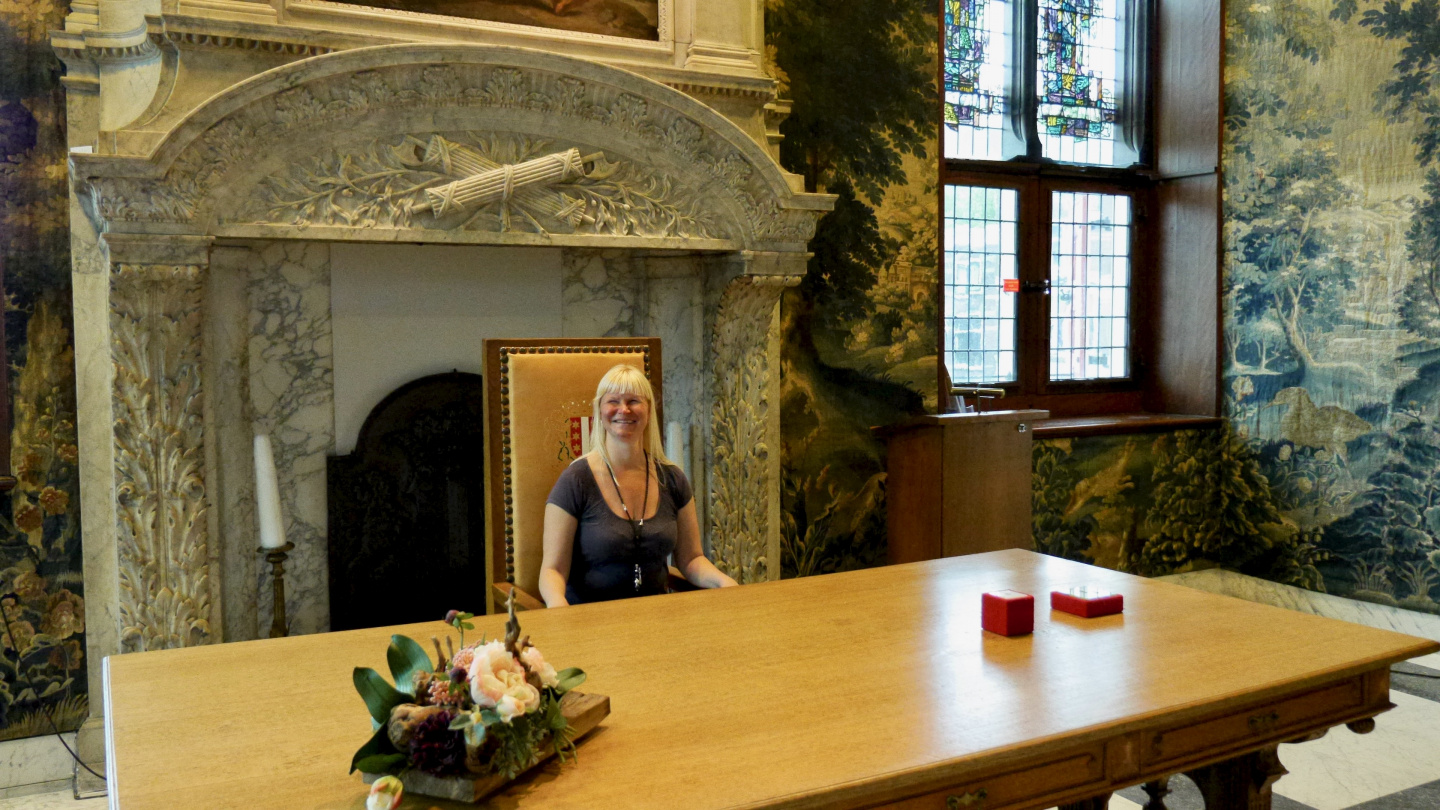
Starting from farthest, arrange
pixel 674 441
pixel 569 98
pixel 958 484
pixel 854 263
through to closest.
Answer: pixel 854 263 < pixel 958 484 < pixel 674 441 < pixel 569 98

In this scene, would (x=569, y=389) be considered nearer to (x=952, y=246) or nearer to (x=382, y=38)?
(x=382, y=38)

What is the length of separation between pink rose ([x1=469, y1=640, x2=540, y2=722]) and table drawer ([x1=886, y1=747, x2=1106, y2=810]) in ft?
1.90

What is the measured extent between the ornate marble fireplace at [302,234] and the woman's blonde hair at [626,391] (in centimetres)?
95

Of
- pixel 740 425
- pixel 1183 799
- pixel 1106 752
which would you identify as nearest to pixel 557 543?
pixel 740 425

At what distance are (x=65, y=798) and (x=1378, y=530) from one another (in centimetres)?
556

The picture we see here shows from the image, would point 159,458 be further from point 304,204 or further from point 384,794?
point 384,794

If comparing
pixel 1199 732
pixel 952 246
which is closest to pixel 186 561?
pixel 1199 732

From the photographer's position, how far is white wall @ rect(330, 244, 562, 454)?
151 inches

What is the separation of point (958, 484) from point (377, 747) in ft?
11.3

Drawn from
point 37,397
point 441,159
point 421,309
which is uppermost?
point 441,159

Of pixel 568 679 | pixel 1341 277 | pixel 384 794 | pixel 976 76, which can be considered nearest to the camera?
pixel 384 794

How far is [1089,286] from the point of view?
6.20 metres

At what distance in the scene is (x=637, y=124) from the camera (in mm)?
3787

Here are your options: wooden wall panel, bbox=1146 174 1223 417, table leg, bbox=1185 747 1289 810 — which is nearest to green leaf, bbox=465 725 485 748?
table leg, bbox=1185 747 1289 810
